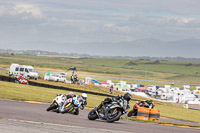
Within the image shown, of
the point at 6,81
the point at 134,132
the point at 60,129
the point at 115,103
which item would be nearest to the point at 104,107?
the point at 115,103

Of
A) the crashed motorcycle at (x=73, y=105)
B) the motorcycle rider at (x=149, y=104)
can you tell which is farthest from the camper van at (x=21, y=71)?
the crashed motorcycle at (x=73, y=105)

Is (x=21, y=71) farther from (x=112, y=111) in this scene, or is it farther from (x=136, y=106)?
(x=112, y=111)

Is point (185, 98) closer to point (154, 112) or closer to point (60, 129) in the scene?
point (154, 112)

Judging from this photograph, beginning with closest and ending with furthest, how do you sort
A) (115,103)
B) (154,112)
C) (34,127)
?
(34,127)
(115,103)
(154,112)

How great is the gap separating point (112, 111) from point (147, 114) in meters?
7.30

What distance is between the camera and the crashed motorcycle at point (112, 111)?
16594 mm

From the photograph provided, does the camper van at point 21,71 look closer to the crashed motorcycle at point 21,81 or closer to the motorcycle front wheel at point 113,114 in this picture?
the crashed motorcycle at point 21,81

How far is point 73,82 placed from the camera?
61.9 m

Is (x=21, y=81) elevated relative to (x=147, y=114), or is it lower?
elevated

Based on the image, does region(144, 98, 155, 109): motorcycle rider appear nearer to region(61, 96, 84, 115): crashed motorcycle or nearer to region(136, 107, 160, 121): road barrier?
region(136, 107, 160, 121): road barrier

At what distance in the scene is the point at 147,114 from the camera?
23688 millimetres

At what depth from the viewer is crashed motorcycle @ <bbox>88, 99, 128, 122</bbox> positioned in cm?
1659

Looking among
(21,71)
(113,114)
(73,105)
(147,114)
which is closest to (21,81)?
(21,71)

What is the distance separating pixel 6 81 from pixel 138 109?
24813 millimetres
